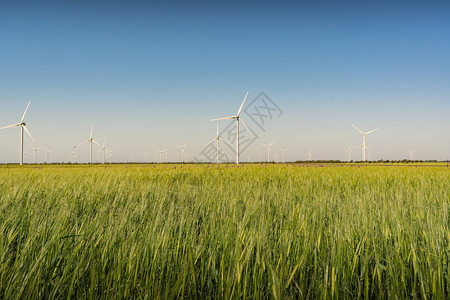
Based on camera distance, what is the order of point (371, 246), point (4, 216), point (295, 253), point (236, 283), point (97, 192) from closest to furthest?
1. point (236, 283)
2. point (295, 253)
3. point (371, 246)
4. point (4, 216)
5. point (97, 192)

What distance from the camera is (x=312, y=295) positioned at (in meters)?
1.68

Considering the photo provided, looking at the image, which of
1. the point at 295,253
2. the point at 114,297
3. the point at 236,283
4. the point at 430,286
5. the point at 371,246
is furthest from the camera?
the point at 371,246

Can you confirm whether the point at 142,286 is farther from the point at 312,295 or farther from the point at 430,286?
the point at 430,286

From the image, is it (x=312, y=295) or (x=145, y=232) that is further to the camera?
(x=145, y=232)

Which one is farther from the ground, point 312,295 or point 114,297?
point 114,297

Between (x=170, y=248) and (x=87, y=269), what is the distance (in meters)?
0.60

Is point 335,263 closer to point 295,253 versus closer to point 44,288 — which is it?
point 295,253

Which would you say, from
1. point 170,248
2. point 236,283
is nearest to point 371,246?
point 236,283

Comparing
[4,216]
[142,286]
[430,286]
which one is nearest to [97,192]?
[4,216]

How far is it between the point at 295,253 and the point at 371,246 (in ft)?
2.67

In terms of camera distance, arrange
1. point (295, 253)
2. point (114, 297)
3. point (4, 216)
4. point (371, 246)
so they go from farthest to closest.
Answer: point (4, 216) → point (371, 246) → point (295, 253) → point (114, 297)

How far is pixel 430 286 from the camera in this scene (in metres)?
1.81

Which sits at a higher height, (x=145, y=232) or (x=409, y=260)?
(x=145, y=232)

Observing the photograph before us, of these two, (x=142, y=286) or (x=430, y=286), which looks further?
(x=430, y=286)
